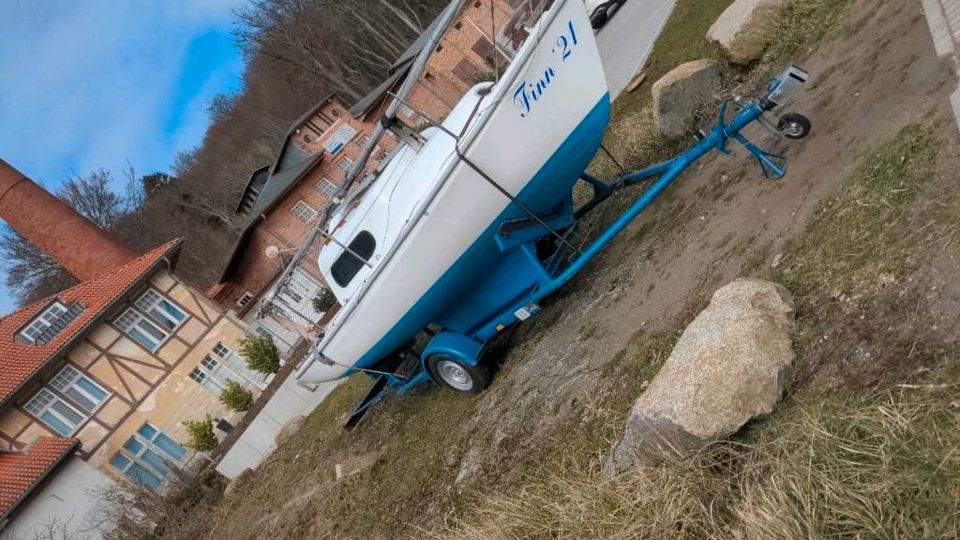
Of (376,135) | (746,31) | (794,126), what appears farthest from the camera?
(746,31)

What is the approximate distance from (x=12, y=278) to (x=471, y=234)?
162 feet

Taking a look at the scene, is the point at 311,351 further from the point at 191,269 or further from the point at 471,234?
the point at 191,269

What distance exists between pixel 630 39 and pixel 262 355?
52.9 ft

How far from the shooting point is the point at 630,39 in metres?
14.5

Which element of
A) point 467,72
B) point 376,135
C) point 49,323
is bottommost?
point 467,72

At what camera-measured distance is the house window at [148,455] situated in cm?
2131

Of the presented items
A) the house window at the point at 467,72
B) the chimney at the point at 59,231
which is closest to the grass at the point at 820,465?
the house window at the point at 467,72

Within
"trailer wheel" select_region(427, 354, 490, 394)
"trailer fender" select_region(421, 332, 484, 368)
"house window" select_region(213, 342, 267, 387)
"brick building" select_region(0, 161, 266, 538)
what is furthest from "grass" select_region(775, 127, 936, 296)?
"house window" select_region(213, 342, 267, 387)

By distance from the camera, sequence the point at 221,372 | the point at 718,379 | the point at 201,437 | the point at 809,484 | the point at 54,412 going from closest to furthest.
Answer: the point at 809,484
the point at 718,379
the point at 201,437
the point at 54,412
the point at 221,372

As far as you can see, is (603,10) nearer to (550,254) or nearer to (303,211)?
(550,254)

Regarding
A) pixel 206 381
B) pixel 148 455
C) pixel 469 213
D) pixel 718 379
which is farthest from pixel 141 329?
pixel 718 379

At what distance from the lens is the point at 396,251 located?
612cm

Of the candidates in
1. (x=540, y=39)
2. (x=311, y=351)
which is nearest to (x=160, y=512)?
(x=311, y=351)

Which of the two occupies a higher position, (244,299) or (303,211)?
(303,211)
